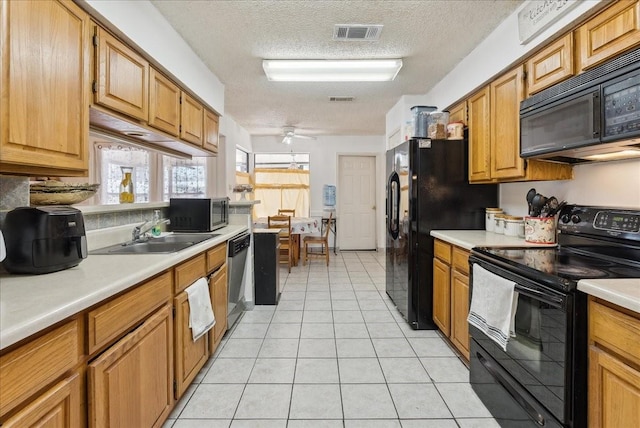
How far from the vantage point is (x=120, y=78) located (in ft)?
5.91

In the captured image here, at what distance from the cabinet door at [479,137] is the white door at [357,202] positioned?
159 inches

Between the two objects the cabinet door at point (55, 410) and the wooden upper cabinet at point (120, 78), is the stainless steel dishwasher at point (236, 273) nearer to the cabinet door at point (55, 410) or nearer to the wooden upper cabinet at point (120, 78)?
the wooden upper cabinet at point (120, 78)

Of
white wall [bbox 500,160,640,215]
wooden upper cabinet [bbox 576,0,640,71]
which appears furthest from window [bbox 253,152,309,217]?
wooden upper cabinet [bbox 576,0,640,71]

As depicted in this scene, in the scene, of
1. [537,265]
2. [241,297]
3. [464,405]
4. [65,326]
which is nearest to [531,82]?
[537,265]

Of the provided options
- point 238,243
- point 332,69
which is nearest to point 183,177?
point 238,243

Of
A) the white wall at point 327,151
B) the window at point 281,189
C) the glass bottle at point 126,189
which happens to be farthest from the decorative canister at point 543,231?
the window at point 281,189

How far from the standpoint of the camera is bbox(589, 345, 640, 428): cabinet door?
101cm

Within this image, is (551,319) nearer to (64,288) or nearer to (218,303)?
(64,288)

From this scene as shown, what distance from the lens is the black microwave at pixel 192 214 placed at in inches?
107

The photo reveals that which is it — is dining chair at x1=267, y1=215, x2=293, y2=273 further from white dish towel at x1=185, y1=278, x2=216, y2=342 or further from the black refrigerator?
white dish towel at x1=185, y1=278, x2=216, y2=342

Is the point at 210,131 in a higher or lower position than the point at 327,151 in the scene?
lower

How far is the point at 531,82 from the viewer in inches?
81.7

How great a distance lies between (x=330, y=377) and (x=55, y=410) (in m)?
1.53

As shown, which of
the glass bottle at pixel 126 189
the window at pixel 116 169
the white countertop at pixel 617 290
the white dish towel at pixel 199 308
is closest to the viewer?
the white countertop at pixel 617 290
